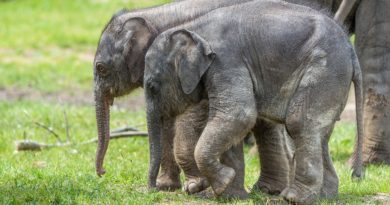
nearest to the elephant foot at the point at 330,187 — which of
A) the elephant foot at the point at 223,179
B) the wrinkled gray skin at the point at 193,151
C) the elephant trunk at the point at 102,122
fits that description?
the wrinkled gray skin at the point at 193,151

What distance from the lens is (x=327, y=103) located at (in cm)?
779

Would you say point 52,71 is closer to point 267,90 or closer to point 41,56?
point 41,56

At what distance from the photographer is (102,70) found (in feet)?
27.7

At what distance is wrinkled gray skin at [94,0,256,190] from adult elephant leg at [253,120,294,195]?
27.9 inches

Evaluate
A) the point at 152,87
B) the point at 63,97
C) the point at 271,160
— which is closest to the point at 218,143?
the point at 152,87

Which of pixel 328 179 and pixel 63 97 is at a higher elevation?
pixel 328 179

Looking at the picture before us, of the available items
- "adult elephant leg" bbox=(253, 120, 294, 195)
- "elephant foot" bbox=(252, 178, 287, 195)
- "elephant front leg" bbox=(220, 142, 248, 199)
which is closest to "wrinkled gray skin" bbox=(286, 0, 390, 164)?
"adult elephant leg" bbox=(253, 120, 294, 195)

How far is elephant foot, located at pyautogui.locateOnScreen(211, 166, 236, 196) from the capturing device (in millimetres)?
7820

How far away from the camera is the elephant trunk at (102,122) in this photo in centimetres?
858

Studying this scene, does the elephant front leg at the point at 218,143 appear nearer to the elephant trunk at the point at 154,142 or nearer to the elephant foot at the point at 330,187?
the elephant trunk at the point at 154,142

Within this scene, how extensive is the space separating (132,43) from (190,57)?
2.10ft

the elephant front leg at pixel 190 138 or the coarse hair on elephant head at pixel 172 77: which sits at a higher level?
the coarse hair on elephant head at pixel 172 77

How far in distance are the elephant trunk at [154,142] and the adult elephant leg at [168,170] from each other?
447 millimetres

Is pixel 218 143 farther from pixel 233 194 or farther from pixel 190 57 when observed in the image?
pixel 190 57
